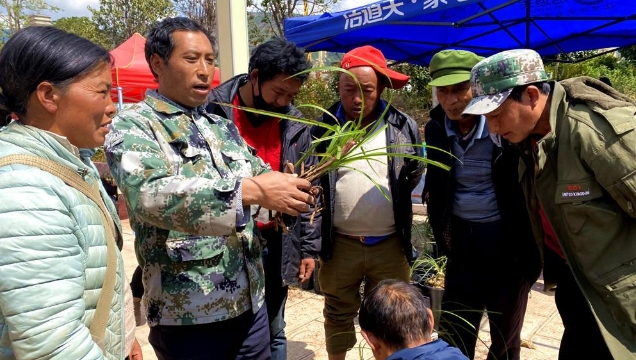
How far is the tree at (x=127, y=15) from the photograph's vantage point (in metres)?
19.9

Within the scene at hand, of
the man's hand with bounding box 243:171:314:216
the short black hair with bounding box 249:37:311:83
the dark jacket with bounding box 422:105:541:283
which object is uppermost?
the short black hair with bounding box 249:37:311:83

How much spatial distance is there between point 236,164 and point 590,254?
130 cm

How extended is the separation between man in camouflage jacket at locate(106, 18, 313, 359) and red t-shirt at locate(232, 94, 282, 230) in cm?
66

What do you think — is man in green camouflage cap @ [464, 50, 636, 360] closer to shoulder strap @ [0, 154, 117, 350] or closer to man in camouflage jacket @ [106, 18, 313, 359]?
man in camouflage jacket @ [106, 18, 313, 359]

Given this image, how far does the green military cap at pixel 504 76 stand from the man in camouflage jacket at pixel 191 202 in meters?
0.78

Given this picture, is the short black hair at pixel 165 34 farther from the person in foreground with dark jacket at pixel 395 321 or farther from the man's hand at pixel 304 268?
the man's hand at pixel 304 268

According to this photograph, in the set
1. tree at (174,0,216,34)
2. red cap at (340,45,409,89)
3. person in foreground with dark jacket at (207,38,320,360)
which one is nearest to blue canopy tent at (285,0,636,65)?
red cap at (340,45,409,89)

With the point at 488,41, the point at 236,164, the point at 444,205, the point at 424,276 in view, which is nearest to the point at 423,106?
the point at 488,41

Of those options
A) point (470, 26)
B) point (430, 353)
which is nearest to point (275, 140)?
point (430, 353)

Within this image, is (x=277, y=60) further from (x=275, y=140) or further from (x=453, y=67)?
(x=453, y=67)

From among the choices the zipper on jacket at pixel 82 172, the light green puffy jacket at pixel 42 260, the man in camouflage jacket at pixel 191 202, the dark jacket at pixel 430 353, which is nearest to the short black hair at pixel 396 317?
the dark jacket at pixel 430 353

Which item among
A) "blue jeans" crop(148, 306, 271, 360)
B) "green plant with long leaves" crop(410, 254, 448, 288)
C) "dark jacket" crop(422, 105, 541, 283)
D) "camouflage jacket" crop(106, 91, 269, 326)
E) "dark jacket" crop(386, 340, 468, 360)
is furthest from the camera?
"green plant with long leaves" crop(410, 254, 448, 288)

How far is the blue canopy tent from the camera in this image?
12.6 ft

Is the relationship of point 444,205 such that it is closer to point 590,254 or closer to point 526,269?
point 526,269
